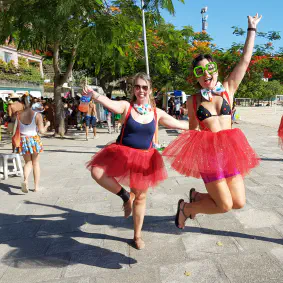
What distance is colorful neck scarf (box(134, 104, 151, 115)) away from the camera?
118 inches

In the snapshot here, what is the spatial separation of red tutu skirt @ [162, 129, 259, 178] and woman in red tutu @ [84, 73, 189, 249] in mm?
302

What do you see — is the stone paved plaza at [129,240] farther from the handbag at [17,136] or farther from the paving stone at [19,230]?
the handbag at [17,136]

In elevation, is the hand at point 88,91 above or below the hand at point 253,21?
below

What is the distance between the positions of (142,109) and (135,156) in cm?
52

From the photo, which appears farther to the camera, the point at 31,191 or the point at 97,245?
the point at 31,191

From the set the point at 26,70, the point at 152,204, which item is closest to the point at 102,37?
the point at 152,204

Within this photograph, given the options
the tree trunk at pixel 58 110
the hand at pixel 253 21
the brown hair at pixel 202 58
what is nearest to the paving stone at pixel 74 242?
the brown hair at pixel 202 58

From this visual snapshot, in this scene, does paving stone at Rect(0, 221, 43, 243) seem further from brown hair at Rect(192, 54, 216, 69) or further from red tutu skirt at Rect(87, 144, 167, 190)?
brown hair at Rect(192, 54, 216, 69)

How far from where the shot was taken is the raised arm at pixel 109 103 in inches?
110

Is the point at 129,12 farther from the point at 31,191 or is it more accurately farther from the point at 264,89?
the point at 264,89

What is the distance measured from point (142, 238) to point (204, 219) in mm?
942

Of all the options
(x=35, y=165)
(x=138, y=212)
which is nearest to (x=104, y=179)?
(x=138, y=212)

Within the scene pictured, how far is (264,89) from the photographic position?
5000 cm

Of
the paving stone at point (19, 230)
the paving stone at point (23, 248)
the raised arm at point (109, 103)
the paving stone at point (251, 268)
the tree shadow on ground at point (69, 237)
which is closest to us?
the paving stone at point (251, 268)
